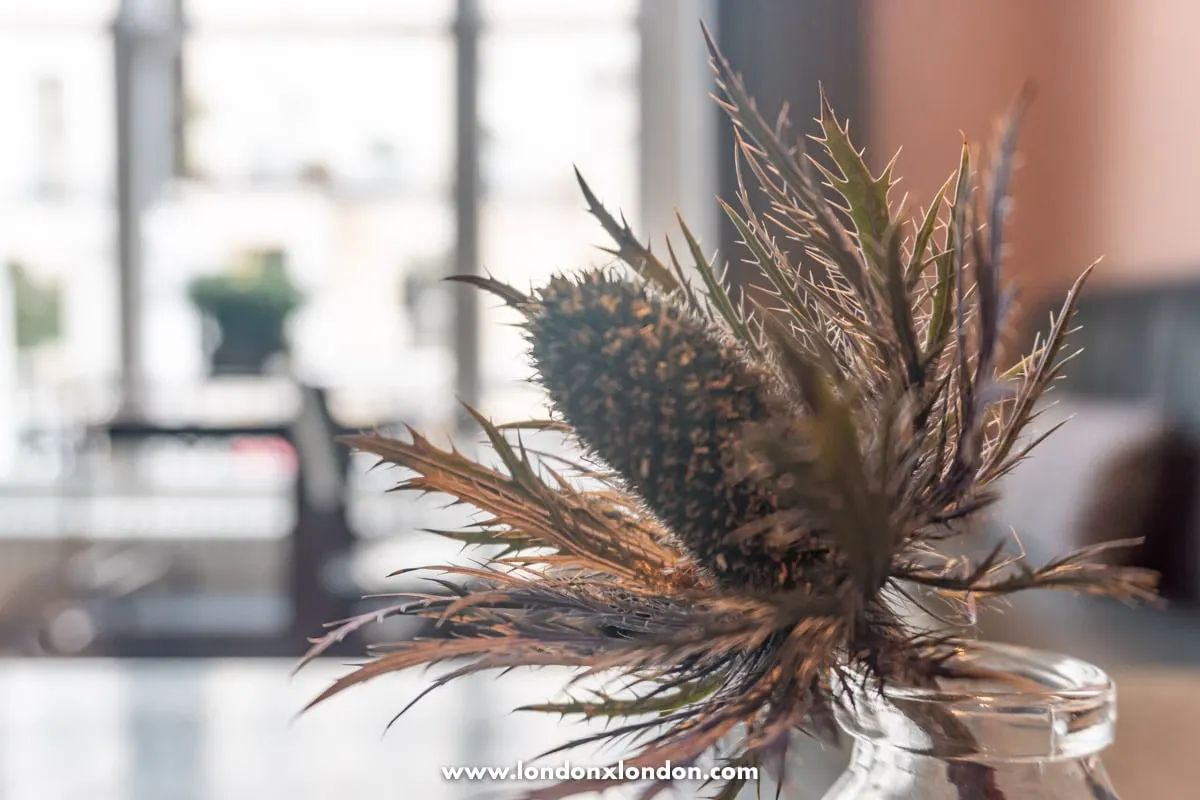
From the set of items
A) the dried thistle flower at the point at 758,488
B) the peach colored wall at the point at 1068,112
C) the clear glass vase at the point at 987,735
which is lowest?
the clear glass vase at the point at 987,735

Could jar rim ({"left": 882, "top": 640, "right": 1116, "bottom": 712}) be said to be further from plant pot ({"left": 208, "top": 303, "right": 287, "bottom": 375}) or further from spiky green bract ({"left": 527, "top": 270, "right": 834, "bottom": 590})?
plant pot ({"left": 208, "top": 303, "right": 287, "bottom": 375})

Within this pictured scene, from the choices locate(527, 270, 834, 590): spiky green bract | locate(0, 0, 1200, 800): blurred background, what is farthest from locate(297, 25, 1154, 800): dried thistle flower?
locate(0, 0, 1200, 800): blurred background

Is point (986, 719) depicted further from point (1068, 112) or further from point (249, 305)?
point (249, 305)

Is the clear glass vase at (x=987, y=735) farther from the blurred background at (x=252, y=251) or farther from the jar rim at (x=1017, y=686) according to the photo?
the blurred background at (x=252, y=251)

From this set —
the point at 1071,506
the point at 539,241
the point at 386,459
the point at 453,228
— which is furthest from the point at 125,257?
the point at 386,459

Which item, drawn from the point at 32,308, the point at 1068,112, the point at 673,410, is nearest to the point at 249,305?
the point at 32,308

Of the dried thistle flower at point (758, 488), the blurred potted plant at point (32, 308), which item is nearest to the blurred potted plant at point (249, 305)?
the blurred potted plant at point (32, 308)
